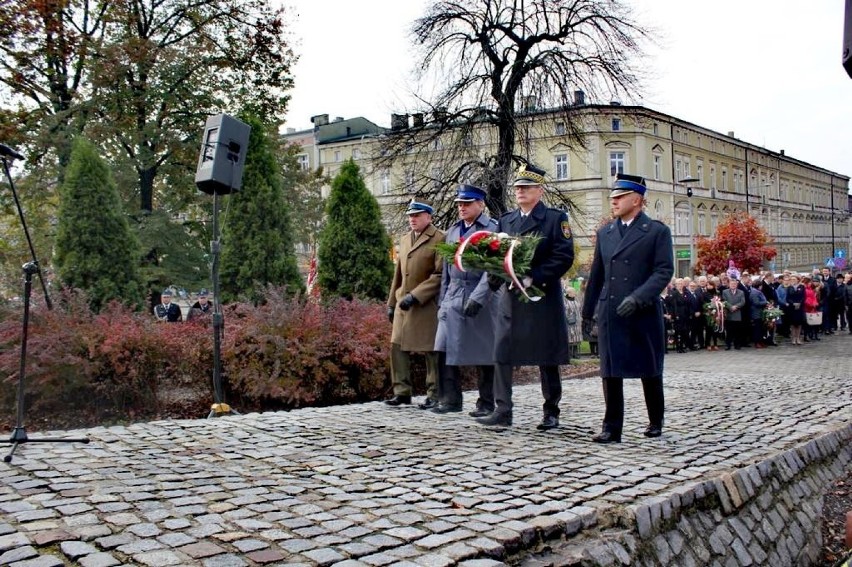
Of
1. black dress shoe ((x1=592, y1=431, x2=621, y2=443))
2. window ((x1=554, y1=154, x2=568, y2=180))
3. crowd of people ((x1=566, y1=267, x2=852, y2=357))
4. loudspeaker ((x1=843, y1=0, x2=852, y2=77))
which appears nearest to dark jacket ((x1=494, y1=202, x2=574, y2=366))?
black dress shoe ((x1=592, y1=431, x2=621, y2=443))

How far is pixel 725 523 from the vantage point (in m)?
5.25

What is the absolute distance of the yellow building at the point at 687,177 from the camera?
5534 cm

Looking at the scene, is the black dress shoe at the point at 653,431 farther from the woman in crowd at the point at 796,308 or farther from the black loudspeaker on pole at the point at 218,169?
the woman in crowd at the point at 796,308

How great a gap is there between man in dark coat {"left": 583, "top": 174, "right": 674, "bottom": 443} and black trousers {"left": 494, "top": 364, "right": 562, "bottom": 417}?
62 centimetres

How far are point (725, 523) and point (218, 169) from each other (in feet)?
20.5

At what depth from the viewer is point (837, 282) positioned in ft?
86.0

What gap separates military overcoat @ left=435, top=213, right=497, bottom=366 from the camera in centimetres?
735

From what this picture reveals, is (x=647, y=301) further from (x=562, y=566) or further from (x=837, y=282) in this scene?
(x=837, y=282)

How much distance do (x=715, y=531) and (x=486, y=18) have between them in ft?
57.7

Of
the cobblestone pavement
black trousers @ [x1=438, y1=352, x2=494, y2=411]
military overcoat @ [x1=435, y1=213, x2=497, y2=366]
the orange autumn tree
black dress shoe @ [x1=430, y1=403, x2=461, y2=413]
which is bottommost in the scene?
the cobblestone pavement

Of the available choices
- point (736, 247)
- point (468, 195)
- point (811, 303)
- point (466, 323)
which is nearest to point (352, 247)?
point (468, 195)

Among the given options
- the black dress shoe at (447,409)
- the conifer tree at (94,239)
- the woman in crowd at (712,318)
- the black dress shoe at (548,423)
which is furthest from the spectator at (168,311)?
the woman in crowd at (712,318)

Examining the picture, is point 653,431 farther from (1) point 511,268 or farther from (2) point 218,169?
(2) point 218,169

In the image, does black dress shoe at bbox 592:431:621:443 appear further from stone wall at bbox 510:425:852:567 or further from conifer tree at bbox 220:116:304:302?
conifer tree at bbox 220:116:304:302
